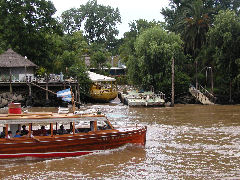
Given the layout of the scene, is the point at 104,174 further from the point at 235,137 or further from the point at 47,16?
the point at 47,16

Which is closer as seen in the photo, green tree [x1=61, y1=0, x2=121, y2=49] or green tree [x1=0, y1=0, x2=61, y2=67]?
green tree [x1=0, y1=0, x2=61, y2=67]

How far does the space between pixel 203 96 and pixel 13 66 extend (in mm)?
21726

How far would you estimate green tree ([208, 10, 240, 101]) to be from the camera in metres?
49.8

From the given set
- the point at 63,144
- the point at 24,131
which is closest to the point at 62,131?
the point at 63,144

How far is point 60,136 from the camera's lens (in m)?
20.0

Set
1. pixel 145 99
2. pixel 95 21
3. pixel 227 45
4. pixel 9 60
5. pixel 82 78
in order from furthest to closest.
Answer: pixel 95 21, pixel 82 78, pixel 227 45, pixel 9 60, pixel 145 99

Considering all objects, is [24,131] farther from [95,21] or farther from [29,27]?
[95,21]

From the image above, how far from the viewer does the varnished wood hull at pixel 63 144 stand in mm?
19453

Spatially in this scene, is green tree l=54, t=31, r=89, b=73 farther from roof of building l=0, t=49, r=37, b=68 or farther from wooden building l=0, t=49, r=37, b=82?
roof of building l=0, t=49, r=37, b=68

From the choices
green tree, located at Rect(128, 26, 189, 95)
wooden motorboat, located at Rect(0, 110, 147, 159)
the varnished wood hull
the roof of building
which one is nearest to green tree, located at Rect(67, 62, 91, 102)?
the roof of building

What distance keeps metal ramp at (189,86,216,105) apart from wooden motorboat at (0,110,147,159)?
29609mm

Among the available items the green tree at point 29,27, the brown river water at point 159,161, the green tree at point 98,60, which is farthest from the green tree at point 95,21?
the brown river water at point 159,161

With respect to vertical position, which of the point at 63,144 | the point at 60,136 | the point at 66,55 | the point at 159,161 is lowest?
the point at 159,161

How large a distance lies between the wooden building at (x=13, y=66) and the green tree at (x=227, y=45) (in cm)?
2055
